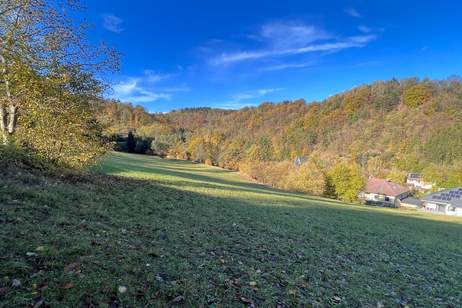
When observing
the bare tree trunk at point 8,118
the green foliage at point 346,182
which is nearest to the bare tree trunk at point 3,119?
the bare tree trunk at point 8,118

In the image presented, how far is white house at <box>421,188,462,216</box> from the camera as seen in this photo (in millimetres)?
50237

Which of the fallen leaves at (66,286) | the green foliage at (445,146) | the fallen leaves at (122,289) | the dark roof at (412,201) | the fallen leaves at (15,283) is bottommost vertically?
the dark roof at (412,201)

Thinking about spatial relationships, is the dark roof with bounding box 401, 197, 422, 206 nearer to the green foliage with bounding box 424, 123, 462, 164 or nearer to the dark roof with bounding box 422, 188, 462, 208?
the dark roof with bounding box 422, 188, 462, 208

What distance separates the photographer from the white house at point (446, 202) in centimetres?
5024

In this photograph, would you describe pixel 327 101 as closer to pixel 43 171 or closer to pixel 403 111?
pixel 403 111

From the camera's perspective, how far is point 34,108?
8539 millimetres

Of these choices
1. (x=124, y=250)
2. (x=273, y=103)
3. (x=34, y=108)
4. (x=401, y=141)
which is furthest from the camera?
(x=273, y=103)

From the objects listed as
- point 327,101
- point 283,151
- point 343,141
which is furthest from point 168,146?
point 327,101

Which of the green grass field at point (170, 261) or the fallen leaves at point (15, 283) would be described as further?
the green grass field at point (170, 261)

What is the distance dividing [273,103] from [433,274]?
139 meters

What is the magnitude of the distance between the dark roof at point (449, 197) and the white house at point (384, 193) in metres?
11.7

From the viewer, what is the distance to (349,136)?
99312 mm

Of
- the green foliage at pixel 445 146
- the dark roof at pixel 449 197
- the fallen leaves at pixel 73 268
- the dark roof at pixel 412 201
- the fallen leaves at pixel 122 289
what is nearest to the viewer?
the fallen leaves at pixel 122 289

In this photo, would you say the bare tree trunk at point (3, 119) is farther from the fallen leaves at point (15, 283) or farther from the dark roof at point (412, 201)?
the dark roof at point (412, 201)
